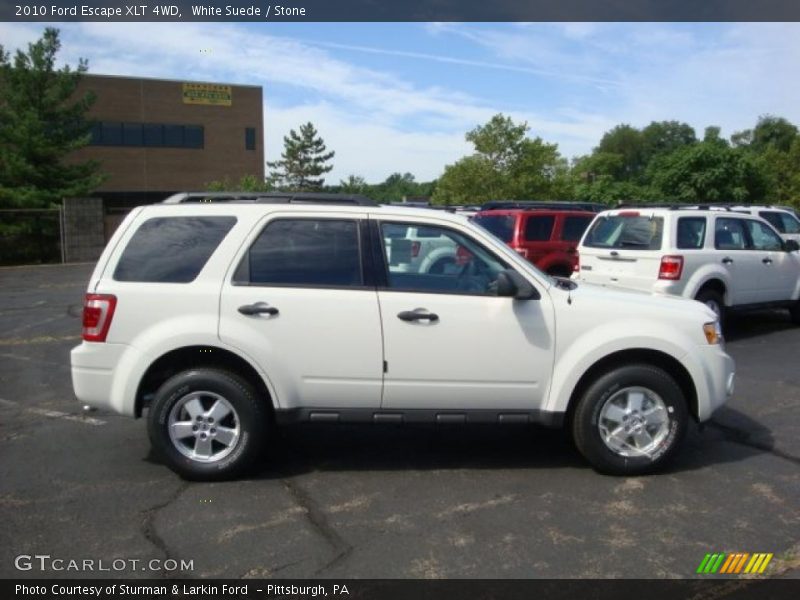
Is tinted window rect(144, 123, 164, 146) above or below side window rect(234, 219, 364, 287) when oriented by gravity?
above

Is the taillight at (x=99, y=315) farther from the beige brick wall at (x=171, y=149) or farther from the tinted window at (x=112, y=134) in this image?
the tinted window at (x=112, y=134)

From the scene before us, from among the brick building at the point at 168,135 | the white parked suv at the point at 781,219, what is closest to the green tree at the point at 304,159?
the brick building at the point at 168,135

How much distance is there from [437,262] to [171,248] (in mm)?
1834

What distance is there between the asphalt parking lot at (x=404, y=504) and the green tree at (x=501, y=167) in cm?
3043

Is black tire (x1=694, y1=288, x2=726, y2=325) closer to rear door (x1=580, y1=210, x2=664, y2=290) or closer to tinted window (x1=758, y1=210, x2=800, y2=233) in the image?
rear door (x1=580, y1=210, x2=664, y2=290)

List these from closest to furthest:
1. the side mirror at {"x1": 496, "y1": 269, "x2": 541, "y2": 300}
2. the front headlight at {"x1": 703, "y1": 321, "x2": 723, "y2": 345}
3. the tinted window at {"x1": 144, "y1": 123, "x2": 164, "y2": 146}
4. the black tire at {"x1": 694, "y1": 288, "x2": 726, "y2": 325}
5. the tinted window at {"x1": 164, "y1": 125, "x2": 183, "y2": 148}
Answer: the side mirror at {"x1": 496, "y1": 269, "x2": 541, "y2": 300} → the front headlight at {"x1": 703, "y1": 321, "x2": 723, "y2": 345} → the black tire at {"x1": 694, "y1": 288, "x2": 726, "y2": 325} → the tinted window at {"x1": 144, "y1": 123, "x2": 164, "y2": 146} → the tinted window at {"x1": 164, "y1": 125, "x2": 183, "y2": 148}

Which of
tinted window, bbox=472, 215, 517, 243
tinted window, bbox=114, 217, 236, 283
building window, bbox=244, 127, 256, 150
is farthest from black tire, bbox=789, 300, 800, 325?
building window, bbox=244, 127, 256, 150

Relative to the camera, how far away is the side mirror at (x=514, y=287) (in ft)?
15.6

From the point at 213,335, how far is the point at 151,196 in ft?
139

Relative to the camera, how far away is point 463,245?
5.07 meters

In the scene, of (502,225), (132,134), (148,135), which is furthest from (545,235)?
(148,135)

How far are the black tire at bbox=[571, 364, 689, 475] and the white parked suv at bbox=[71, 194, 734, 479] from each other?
0.5 inches

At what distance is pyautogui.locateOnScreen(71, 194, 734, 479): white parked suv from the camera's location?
15.8 ft
